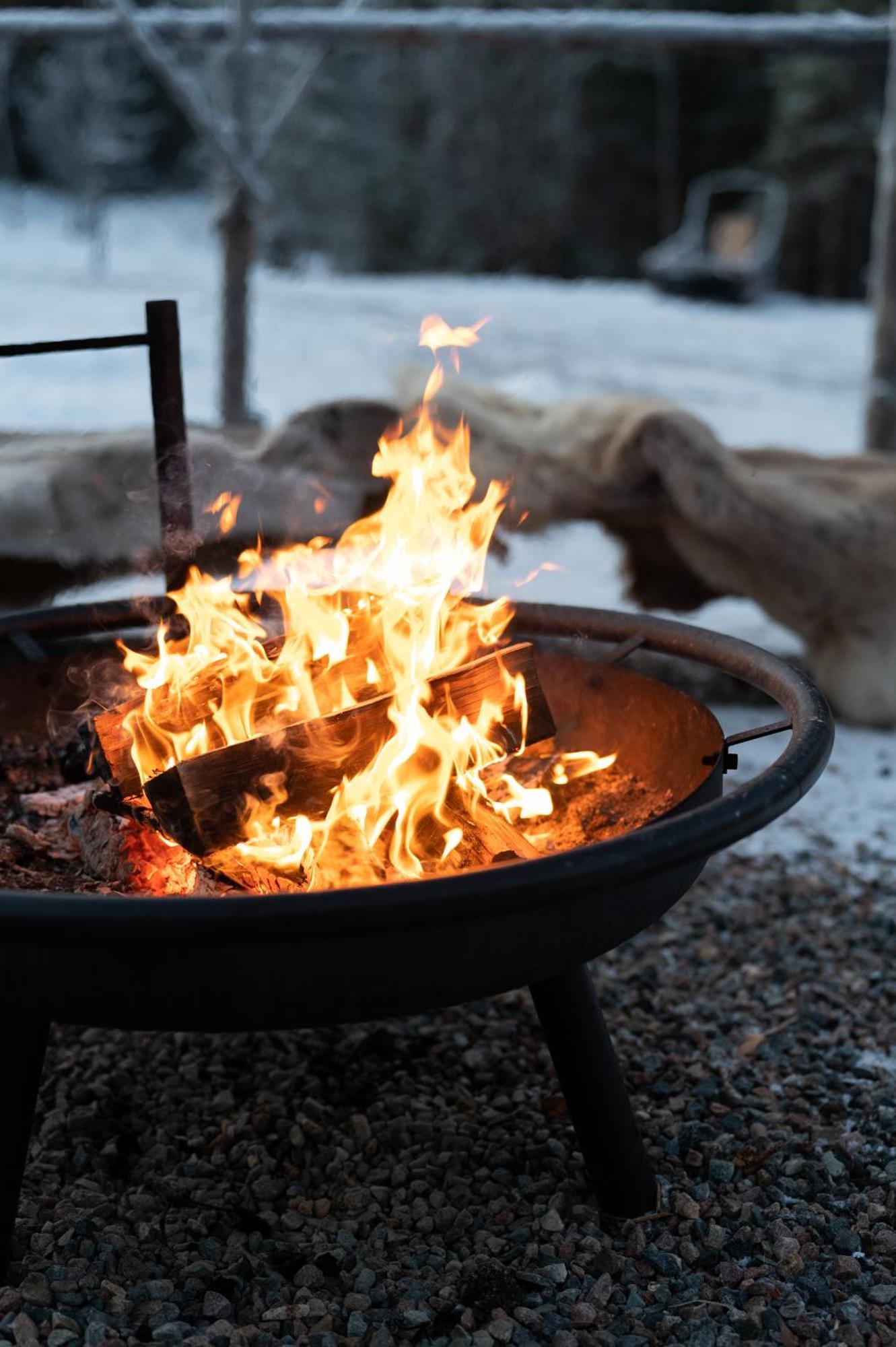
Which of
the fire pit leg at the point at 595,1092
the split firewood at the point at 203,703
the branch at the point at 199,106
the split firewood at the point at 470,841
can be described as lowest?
the fire pit leg at the point at 595,1092

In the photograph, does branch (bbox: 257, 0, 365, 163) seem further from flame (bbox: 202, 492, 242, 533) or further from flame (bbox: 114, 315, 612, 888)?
flame (bbox: 114, 315, 612, 888)

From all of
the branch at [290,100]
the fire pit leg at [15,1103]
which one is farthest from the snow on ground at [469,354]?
the fire pit leg at [15,1103]

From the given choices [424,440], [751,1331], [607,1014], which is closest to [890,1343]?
[751,1331]

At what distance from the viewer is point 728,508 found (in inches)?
117

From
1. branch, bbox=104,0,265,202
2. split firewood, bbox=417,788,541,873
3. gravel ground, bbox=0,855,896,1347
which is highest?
branch, bbox=104,0,265,202

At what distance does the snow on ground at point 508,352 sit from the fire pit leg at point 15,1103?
2.26 metres

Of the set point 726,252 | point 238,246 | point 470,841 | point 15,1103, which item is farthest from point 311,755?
point 726,252

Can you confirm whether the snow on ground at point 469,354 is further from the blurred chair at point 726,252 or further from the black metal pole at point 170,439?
the black metal pole at point 170,439

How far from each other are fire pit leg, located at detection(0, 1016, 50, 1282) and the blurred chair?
11.4 m

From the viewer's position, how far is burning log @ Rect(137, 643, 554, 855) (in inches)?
54.5

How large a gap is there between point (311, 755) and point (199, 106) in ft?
12.0

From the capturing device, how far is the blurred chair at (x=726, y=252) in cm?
1234

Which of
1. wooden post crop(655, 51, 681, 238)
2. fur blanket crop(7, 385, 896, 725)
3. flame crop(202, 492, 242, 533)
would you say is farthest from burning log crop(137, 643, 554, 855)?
wooden post crop(655, 51, 681, 238)

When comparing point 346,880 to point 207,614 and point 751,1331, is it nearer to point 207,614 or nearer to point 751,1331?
point 207,614
